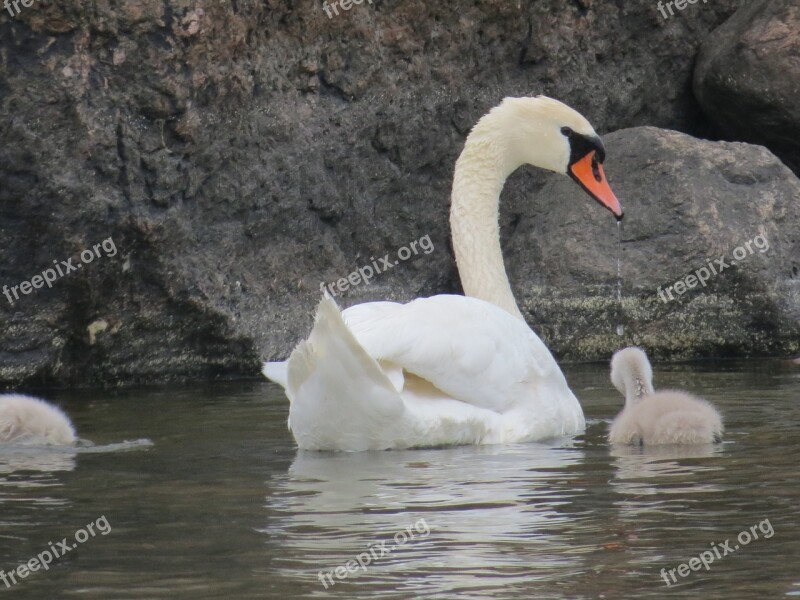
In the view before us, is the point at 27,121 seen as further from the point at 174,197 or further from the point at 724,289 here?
the point at 724,289

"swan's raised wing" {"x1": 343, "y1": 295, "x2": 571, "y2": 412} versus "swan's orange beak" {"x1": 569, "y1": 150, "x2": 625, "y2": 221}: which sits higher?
"swan's orange beak" {"x1": 569, "y1": 150, "x2": 625, "y2": 221}

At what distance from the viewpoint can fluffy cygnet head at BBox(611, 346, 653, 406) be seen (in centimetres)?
675

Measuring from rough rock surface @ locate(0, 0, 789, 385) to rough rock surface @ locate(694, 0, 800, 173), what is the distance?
1.25 meters

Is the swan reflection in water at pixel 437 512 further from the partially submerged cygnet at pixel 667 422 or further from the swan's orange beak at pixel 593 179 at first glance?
the swan's orange beak at pixel 593 179

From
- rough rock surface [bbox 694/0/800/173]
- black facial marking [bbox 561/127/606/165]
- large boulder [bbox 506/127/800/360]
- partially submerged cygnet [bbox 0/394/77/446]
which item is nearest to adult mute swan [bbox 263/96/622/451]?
partially submerged cygnet [bbox 0/394/77/446]

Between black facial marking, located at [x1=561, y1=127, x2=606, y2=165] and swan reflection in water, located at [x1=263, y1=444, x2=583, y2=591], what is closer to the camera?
swan reflection in water, located at [x1=263, y1=444, x2=583, y2=591]

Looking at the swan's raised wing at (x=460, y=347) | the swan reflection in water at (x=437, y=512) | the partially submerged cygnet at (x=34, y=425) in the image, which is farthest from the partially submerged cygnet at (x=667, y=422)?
the partially submerged cygnet at (x=34, y=425)

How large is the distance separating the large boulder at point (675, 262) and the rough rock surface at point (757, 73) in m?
1.16

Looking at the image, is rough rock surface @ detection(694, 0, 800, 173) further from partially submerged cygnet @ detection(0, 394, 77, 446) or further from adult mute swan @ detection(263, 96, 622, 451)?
partially submerged cygnet @ detection(0, 394, 77, 446)

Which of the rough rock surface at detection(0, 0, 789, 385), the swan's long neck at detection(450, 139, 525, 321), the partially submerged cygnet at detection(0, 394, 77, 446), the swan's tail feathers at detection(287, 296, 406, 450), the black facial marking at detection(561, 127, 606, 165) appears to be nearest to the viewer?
the swan's tail feathers at detection(287, 296, 406, 450)

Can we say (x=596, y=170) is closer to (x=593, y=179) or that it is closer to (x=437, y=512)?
(x=593, y=179)

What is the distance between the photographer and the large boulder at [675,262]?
31.0 ft

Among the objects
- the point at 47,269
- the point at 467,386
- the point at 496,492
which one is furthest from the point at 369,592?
the point at 47,269

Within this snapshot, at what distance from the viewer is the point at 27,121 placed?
325 inches
